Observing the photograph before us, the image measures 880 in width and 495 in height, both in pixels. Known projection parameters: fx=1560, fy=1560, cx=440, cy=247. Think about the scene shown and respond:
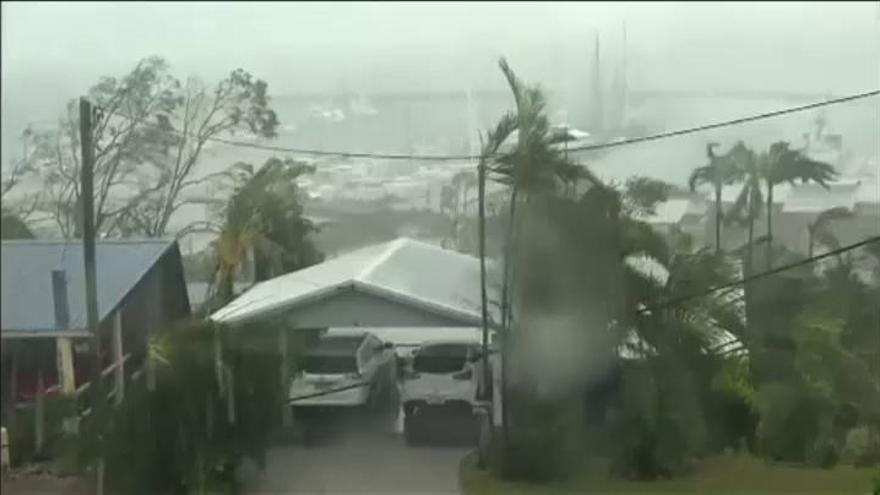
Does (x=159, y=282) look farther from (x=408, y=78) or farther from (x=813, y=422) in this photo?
(x=813, y=422)

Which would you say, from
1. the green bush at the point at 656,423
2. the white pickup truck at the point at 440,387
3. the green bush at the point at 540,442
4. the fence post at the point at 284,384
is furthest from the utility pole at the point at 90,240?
the green bush at the point at 656,423

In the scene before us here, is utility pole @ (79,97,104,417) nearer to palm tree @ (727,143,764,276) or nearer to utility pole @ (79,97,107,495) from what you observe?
utility pole @ (79,97,107,495)

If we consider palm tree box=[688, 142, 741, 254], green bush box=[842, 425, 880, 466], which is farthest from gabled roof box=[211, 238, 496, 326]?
green bush box=[842, 425, 880, 466]

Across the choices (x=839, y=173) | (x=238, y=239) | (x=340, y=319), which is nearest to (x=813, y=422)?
(x=839, y=173)

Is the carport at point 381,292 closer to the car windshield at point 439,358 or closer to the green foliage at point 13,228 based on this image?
the car windshield at point 439,358

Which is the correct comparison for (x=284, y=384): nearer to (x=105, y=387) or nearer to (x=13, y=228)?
(x=105, y=387)

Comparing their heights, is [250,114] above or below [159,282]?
above
